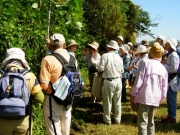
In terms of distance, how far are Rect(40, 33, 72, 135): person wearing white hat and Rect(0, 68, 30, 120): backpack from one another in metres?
0.71

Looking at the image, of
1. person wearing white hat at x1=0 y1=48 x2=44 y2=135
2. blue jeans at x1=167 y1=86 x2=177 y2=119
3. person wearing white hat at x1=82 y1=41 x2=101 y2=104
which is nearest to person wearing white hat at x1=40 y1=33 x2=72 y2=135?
person wearing white hat at x1=0 y1=48 x2=44 y2=135

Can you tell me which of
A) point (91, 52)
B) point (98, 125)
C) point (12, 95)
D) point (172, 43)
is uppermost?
point (172, 43)

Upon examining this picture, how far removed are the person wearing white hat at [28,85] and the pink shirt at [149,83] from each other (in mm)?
1866

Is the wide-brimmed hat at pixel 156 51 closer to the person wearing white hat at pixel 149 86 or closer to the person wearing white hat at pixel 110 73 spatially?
the person wearing white hat at pixel 149 86

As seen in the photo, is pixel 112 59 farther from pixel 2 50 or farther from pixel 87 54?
pixel 2 50

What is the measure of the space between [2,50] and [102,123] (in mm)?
3551

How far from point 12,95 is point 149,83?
236 centimetres

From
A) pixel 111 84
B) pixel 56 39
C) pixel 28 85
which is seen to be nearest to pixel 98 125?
pixel 111 84

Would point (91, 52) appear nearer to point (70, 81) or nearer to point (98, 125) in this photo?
point (98, 125)

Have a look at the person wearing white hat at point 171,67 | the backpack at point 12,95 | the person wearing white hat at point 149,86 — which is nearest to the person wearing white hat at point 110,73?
the person wearing white hat at point 171,67

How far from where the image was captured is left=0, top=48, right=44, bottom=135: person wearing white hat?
3.58m

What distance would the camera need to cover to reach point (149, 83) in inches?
194

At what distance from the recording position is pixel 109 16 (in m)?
15.6

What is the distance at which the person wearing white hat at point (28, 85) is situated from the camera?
3.58 meters
